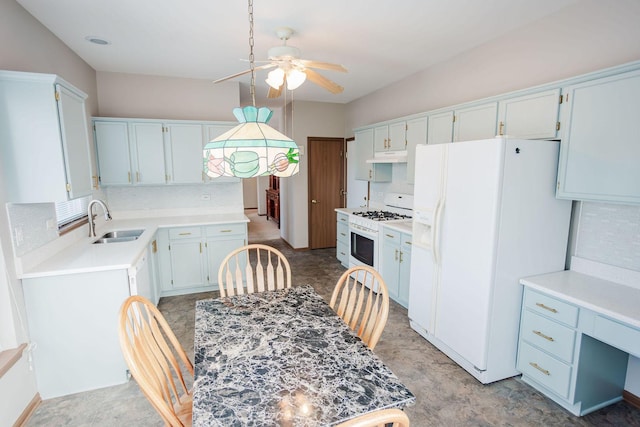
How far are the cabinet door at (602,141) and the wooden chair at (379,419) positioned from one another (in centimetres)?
204

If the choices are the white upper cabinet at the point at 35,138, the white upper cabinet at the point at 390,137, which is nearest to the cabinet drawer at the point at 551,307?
the white upper cabinet at the point at 390,137

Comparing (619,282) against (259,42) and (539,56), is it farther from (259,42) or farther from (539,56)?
(259,42)

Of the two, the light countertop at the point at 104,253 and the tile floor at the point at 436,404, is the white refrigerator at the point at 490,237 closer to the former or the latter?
the tile floor at the point at 436,404

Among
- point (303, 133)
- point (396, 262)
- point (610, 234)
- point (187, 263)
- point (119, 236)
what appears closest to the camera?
point (610, 234)

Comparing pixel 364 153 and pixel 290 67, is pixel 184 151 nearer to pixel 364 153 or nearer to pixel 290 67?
pixel 290 67

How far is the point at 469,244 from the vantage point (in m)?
2.49

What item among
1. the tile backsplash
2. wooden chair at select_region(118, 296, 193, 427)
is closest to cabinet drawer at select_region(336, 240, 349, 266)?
the tile backsplash

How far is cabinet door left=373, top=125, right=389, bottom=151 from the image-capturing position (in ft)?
14.3

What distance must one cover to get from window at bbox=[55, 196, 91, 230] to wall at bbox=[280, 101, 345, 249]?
128 inches

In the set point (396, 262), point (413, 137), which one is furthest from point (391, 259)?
point (413, 137)

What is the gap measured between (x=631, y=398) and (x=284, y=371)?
8.34 feet

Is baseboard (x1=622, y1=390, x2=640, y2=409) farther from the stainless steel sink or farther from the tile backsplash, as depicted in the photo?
the stainless steel sink

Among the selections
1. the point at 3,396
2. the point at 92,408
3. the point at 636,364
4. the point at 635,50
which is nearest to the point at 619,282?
the point at 636,364

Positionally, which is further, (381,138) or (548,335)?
(381,138)
